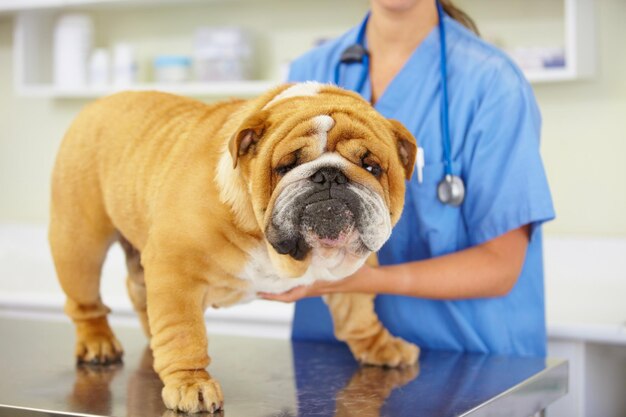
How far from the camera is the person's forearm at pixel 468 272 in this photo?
146cm

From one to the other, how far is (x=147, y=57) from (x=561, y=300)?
1.51 metres

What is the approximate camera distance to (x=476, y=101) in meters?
1.53

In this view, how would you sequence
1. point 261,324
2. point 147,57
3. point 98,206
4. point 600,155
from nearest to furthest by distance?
point 98,206
point 261,324
point 600,155
point 147,57

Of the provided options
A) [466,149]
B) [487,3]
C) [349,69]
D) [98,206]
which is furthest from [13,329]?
[487,3]

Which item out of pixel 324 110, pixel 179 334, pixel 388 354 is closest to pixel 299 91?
pixel 324 110

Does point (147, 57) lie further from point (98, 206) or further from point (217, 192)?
point (217, 192)

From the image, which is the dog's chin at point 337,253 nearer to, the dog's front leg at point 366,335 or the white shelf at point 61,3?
the dog's front leg at point 366,335

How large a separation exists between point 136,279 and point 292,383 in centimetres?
36

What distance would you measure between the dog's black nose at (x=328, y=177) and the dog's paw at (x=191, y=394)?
0.29 meters

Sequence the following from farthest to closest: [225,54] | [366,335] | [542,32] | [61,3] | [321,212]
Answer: [61,3] → [225,54] → [542,32] → [366,335] → [321,212]

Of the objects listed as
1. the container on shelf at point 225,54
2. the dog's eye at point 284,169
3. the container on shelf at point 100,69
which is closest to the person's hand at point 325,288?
the dog's eye at point 284,169

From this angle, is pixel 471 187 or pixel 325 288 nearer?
pixel 325 288

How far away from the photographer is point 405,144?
1.21 meters

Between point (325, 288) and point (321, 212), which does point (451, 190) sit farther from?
point (321, 212)
